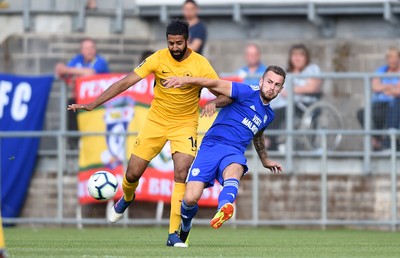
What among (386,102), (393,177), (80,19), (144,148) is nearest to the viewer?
(144,148)

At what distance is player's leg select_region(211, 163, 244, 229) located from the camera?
13156 millimetres

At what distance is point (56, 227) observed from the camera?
21.4m

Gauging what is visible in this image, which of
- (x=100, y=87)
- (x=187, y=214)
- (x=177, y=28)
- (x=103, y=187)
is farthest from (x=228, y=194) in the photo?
(x=100, y=87)

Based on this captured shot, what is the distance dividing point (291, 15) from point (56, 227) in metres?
5.38

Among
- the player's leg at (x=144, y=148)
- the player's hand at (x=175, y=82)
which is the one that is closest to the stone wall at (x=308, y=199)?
the player's leg at (x=144, y=148)

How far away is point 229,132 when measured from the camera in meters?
14.4

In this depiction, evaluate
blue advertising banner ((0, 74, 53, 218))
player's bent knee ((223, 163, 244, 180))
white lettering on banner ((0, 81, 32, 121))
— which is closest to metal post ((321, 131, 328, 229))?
blue advertising banner ((0, 74, 53, 218))

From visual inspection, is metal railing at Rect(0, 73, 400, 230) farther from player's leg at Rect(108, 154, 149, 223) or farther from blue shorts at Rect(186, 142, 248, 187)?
blue shorts at Rect(186, 142, 248, 187)

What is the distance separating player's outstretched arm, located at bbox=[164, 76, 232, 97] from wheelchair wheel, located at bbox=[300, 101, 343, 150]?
6.61 metres

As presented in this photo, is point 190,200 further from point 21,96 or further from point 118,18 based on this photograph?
point 118,18

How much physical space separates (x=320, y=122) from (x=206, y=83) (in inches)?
269

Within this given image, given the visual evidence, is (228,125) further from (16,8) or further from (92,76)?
(16,8)

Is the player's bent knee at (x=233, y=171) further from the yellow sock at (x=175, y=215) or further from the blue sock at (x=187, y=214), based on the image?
the yellow sock at (x=175, y=215)

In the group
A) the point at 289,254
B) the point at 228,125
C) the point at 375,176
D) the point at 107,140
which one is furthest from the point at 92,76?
the point at 289,254
